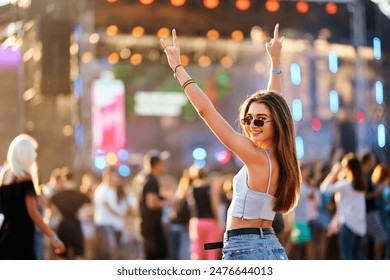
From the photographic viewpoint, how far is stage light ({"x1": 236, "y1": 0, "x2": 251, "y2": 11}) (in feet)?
39.5

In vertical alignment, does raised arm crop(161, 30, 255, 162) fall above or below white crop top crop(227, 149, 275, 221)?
above

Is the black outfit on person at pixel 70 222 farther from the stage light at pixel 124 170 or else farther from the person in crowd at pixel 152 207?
the stage light at pixel 124 170

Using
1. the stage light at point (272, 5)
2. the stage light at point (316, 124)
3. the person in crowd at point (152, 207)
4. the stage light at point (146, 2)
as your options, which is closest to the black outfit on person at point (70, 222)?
the person in crowd at point (152, 207)

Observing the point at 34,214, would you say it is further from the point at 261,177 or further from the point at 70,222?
the point at 70,222

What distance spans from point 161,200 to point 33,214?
408 centimetres

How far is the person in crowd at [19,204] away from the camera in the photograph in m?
7.22

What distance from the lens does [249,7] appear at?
1205 cm

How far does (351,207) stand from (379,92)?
3.70 metres

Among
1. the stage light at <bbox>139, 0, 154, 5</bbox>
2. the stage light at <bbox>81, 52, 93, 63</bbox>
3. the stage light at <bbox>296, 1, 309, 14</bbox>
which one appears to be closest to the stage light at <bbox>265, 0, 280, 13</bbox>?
the stage light at <bbox>296, 1, 309, 14</bbox>

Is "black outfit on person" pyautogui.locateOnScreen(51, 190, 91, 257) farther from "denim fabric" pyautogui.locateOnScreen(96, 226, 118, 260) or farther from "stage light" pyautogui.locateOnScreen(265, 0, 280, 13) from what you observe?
"stage light" pyautogui.locateOnScreen(265, 0, 280, 13)

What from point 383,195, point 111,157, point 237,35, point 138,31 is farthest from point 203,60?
point 383,195

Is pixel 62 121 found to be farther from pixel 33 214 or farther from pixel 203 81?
pixel 203 81

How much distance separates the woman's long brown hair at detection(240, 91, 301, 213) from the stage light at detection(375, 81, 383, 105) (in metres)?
9.30

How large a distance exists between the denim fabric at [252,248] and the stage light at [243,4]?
24.5ft
